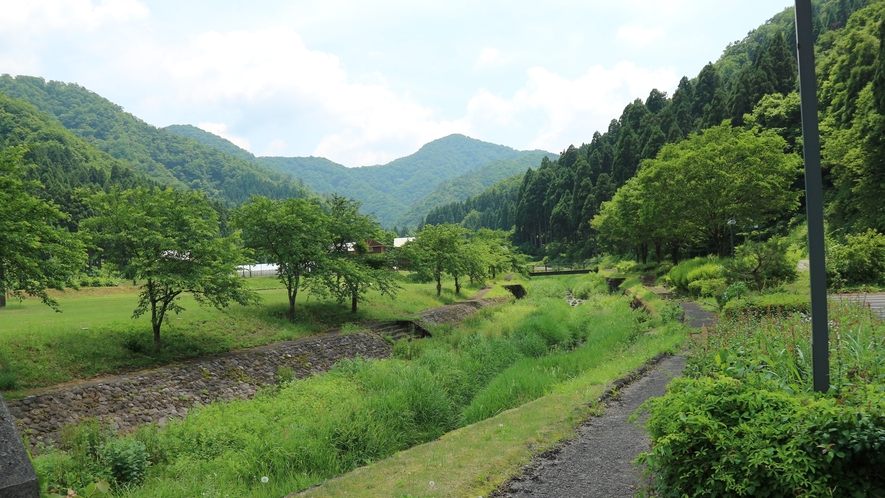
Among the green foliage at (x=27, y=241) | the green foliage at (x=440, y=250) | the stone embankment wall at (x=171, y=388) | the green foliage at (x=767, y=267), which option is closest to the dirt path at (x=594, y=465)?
the stone embankment wall at (x=171, y=388)

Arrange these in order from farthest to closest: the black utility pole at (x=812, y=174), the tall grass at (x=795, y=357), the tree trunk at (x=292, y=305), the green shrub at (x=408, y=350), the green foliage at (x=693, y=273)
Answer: the tree trunk at (x=292, y=305) < the green foliage at (x=693, y=273) < the green shrub at (x=408, y=350) < the tall grass at (x=795, y=357) < the black utility pole at (x=812, y=174)

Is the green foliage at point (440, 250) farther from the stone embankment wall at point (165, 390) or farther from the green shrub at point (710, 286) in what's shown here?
the green shrub at point (710, 286)

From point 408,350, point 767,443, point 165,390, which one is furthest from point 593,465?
point 408,350

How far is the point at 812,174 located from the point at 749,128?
5242 centimetres

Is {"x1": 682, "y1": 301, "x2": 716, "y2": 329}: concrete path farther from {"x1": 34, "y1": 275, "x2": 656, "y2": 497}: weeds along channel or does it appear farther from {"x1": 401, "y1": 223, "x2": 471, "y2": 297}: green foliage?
{"x1": 401, "y1": 223, "x2": 471, "y2": 297}: green foliage

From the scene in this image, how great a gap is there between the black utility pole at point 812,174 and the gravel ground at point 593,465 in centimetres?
260

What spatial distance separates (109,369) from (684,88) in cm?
8165

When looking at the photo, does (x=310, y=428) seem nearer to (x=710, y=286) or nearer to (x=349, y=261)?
(x=349, y=261)

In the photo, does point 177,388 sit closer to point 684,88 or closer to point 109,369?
point 109,369

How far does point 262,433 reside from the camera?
1086 centimetres

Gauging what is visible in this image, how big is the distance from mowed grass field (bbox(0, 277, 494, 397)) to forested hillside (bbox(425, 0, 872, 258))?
25571 millimetres

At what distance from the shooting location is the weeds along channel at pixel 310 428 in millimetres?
8430

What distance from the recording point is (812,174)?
12.8 ft

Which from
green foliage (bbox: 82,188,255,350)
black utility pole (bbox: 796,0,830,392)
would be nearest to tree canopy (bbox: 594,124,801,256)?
green foliage (bbox: 82,188,255,350)
